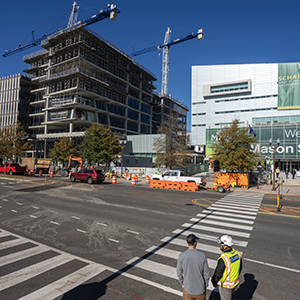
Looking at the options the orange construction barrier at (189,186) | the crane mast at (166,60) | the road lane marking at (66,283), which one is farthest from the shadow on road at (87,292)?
the crane mast at (166,60)

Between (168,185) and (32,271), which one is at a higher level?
(168,185)

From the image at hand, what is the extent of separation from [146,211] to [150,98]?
8585cm

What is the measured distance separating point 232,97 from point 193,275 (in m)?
84.0

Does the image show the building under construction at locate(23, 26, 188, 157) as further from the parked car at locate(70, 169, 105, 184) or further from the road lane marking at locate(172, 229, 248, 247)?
the road lane marking at locate(172, 229, 248, 247)

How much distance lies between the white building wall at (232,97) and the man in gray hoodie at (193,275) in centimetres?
7029

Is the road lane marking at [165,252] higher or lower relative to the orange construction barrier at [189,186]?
lower

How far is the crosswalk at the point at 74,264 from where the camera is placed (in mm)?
5148

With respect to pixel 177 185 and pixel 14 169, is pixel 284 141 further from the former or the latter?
pixel 14 169

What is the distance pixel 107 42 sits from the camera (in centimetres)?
6925

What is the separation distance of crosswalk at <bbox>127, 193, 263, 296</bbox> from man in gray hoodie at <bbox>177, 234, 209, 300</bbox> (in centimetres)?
151

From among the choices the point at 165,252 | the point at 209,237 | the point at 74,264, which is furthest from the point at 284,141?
the point at 74,264

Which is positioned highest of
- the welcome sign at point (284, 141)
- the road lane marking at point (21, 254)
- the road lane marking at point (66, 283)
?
the welcome sign at point (284, 141)

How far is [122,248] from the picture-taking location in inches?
292

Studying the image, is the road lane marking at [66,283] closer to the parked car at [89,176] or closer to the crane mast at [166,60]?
the parked car at [89,176]
